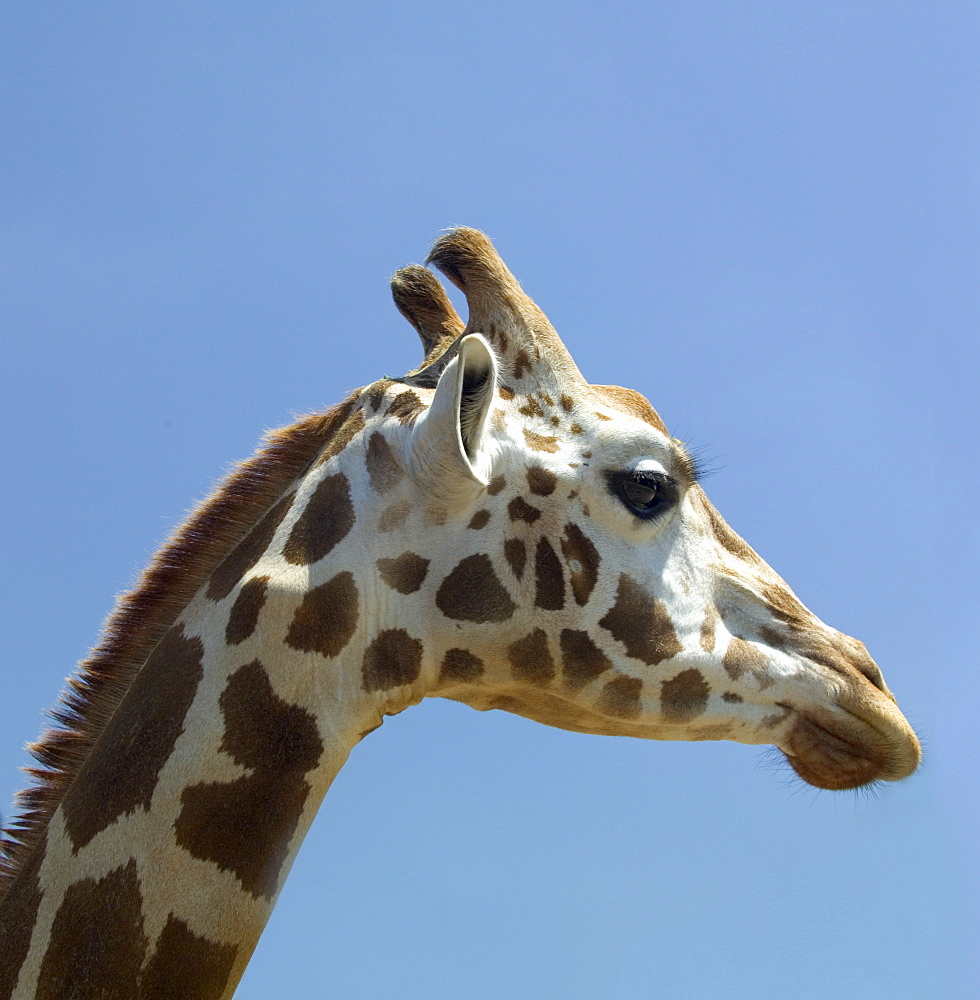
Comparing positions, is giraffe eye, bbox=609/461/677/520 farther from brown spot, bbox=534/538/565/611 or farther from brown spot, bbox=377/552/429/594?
brown spot, bbox=377/552/429/594

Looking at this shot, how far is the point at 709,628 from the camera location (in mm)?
4543

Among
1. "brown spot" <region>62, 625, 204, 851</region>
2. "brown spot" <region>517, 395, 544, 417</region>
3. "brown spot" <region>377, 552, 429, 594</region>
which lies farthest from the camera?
"brown spot" <region>517, 395, 544, 417</region>

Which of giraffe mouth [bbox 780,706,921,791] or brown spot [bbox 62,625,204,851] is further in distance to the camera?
Answer: giraffe mouth [bbox 780,706,921,791]

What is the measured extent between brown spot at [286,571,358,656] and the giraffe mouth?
178 cm

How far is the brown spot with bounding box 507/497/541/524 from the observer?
442 cm

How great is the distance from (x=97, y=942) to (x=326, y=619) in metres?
1.25

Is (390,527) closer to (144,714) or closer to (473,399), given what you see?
(473,399)

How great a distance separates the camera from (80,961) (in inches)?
145

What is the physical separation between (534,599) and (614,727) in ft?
2.24

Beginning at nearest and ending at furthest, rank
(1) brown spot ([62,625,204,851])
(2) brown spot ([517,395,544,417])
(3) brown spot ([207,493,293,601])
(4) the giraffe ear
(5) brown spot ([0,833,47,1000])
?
(5) brown spot ([0,833,47,1000])
(1) brown spot ([62,625,204,851])
(4) the giraffe ear
(3) brown spot ([207,493,293,601])
(2) brown spot ([517,395,544,417])

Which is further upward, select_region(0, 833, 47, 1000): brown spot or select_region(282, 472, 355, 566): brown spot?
select_region(282, 472, 355, 566): brown spot

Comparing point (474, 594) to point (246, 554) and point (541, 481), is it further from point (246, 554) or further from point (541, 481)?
point (246, 554)

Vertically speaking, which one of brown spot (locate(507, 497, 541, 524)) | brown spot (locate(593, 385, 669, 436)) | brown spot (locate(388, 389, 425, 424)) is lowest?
brown spot (locate(507, 497, 541, 524))

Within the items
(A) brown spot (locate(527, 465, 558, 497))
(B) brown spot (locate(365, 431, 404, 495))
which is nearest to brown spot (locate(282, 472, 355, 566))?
(B) brown spot (locate(365, 431, 404, 495))
